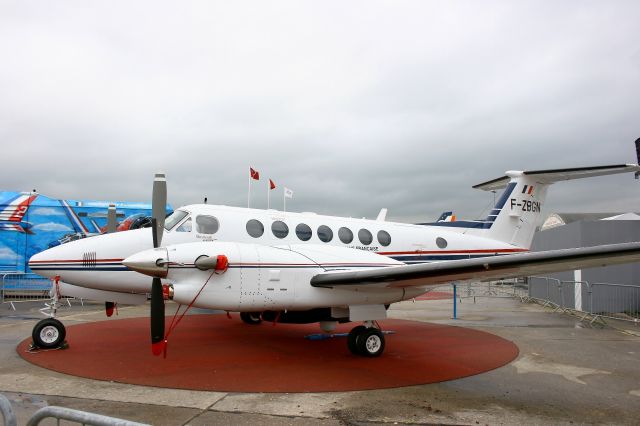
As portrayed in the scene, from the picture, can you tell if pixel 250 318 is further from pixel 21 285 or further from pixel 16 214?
pixel 16 214

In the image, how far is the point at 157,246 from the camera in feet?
26.6

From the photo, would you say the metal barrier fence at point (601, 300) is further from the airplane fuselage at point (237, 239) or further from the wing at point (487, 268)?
the wing at point (487, 268)

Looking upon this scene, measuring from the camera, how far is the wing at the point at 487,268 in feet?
20.4

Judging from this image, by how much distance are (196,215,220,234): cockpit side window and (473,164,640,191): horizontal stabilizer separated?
904 centimetres

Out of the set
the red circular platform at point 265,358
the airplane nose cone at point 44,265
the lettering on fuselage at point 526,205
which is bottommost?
the red circular platform at point 265,358

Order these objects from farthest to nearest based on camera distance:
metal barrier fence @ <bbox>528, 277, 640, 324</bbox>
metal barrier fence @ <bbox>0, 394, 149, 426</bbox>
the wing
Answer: metal barrier fence @ <bbox>528, 277, 640, 324</bbox> → the wing → metal barrier fence @ <bbox>0, 394, 149, 426</bbox>

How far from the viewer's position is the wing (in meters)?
6.21

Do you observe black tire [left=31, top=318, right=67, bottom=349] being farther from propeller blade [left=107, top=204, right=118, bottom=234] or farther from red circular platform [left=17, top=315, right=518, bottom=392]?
propeller blade [left=107, top=204, right=118, bottom=234]

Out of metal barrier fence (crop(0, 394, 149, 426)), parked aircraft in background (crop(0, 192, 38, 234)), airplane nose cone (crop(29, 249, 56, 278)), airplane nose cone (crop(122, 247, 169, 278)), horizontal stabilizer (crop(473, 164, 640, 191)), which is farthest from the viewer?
parked aircraft in background (crop(0, 192, 38, 234))

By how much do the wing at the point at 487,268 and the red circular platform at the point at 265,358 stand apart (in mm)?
1509

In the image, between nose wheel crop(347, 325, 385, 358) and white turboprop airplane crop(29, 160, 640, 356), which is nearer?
white turboprop airplane crop(29, 160, 640, 356)

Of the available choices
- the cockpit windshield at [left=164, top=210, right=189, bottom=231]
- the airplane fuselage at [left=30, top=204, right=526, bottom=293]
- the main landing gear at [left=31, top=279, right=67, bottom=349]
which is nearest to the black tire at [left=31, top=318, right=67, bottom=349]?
the main landing gear at [left=31, top=279, right=67, bottom=349]

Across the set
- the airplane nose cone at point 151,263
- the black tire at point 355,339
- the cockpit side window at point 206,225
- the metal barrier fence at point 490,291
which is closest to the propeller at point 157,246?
the airplane nose cone at point 151,263

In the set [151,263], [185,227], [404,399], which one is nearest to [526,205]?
[404,399]
